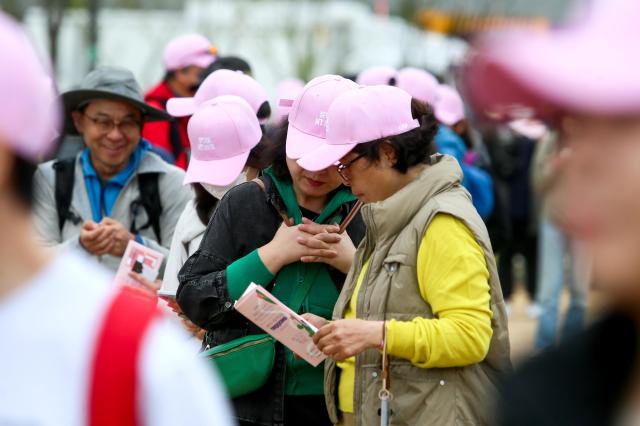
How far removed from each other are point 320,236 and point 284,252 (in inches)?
5.9

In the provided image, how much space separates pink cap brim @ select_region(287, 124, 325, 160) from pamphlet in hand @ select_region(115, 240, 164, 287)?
118cm

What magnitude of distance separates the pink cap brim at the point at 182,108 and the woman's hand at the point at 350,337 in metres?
2.52

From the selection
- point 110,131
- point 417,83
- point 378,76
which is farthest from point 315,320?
point 417,83

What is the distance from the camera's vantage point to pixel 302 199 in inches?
189

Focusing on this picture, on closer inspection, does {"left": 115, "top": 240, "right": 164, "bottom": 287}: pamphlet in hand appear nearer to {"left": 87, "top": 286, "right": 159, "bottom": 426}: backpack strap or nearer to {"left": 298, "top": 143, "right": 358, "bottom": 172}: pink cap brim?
{"left": 298, "top": 143, "right": 358, "bottom": 172}: pink cap brim

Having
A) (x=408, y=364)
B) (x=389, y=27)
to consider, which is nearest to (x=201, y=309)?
(x=408, y=364)

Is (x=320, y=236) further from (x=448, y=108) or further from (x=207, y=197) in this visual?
(x=448, y=108)

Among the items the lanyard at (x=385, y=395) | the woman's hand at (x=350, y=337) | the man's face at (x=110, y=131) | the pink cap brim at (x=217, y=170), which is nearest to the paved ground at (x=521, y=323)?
the man's face at (x=110, y=131)

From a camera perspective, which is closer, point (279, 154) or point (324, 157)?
point (324, 157)

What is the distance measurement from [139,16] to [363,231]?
1936 centimetres

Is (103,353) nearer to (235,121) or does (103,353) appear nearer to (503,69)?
(503,69)

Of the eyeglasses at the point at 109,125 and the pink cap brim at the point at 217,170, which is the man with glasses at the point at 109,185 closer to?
the eyeglasses at the point at 109,125

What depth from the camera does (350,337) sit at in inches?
160

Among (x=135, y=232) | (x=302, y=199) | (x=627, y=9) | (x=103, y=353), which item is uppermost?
(x=627, y=9)
